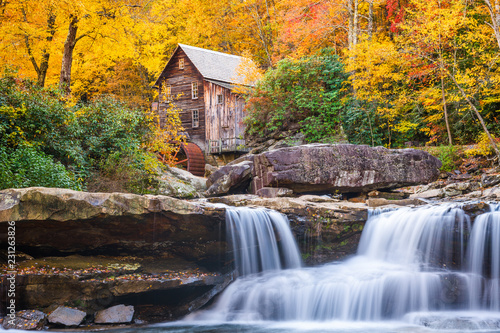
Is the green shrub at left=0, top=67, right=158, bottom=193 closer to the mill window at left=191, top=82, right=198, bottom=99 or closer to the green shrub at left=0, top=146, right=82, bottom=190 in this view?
the green shrub at left=0, top=146, right=82, bottom=190

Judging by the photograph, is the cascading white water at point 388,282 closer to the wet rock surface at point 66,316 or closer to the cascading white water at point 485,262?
the cascading white water at point 485,262

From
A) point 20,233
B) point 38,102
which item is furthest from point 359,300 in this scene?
point 38,102

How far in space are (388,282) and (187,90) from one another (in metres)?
21.5

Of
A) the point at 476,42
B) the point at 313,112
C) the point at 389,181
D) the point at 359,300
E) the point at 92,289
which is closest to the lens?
the point at 92,289

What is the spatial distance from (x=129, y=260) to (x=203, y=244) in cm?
140

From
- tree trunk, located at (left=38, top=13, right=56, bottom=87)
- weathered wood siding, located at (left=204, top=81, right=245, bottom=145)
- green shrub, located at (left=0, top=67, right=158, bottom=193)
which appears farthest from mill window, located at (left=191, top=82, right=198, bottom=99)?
green shrub, located at (left=0, top=67, right=158, bottom=193)

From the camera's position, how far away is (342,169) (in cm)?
1240

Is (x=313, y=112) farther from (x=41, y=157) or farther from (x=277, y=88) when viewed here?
(x=41, y=157)

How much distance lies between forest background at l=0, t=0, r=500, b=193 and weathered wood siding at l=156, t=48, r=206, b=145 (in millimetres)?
2648

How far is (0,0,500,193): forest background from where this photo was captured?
9758mm

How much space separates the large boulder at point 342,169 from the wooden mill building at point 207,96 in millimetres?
10276

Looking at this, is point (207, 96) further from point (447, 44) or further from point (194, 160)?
point (447, 44)

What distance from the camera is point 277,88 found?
18828mm

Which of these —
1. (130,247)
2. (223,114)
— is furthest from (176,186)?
(223,114)
